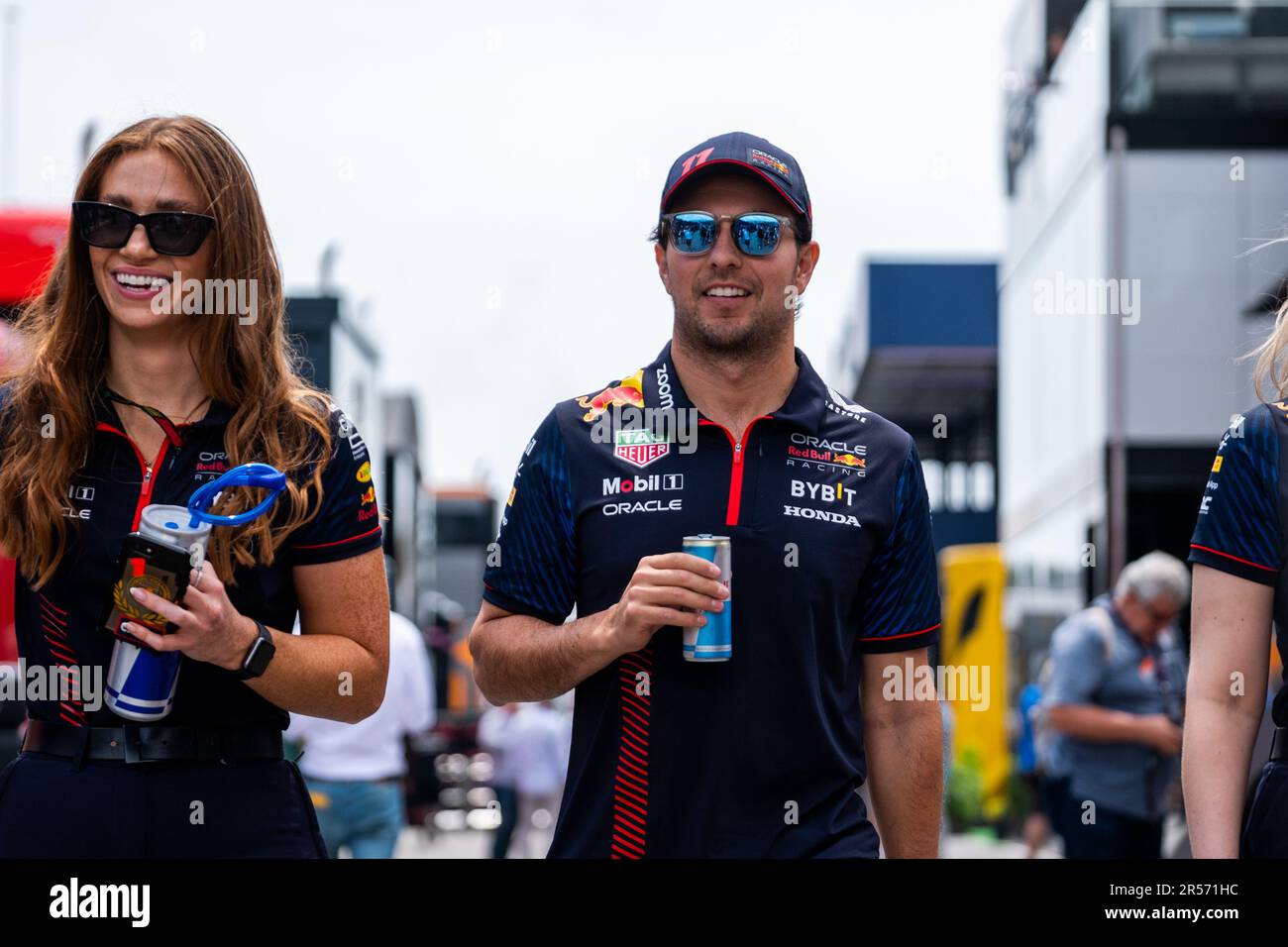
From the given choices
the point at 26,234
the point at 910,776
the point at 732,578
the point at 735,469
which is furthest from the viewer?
the point at 26,234

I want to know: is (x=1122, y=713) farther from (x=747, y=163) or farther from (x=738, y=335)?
(x=747, y=163)

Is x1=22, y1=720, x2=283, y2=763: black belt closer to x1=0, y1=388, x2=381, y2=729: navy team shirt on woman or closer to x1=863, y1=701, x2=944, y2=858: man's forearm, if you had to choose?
x1=0, y1=388, x2=381, y2=729: navy team shirt on woman

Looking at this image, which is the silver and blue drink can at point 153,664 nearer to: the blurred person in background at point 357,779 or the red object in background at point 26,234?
the blurred person in background at point 357,779

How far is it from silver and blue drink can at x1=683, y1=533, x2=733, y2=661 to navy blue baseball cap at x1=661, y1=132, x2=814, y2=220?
699 mm

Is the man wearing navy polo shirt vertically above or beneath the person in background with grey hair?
above

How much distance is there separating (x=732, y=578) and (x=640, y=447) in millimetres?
317

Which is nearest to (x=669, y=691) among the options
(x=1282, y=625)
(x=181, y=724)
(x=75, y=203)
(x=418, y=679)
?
(x=181, y=724)

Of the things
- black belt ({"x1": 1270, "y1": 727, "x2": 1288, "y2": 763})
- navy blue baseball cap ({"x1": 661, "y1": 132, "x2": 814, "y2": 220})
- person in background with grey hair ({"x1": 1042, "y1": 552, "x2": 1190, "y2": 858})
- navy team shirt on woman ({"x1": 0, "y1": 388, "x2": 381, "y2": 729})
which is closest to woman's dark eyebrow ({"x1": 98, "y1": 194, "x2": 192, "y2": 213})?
navy team shirt on woman ({"x1": 0, "y1": 388, "x2": 381, "y2": 729})

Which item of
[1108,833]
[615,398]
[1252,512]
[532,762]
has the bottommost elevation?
[532,762]

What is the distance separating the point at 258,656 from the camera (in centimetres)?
278

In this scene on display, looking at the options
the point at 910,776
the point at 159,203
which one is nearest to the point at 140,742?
the point at 159,203

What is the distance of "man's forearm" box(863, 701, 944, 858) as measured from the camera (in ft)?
10.4

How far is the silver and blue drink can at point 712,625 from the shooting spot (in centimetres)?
276

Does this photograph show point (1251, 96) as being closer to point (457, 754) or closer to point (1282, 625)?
point (457, 754)
